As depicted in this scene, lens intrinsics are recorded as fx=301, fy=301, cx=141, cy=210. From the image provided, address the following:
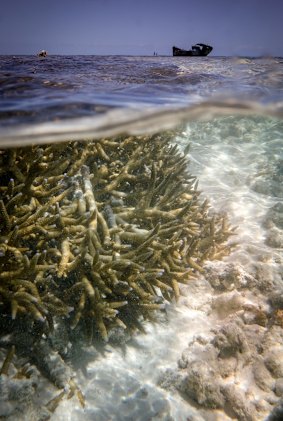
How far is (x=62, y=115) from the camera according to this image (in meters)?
4.57

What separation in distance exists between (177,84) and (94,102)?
2856mm

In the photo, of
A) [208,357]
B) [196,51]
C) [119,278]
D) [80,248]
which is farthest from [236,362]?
[196,51]

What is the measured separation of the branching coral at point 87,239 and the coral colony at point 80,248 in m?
0.01

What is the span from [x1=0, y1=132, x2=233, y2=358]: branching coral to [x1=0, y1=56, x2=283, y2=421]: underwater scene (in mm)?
20

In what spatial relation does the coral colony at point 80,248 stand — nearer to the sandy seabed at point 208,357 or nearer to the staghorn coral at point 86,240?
the staghorn coral at point 86,240

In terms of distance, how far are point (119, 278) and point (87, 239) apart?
698mm

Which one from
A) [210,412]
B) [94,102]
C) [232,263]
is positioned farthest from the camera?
[232,263]

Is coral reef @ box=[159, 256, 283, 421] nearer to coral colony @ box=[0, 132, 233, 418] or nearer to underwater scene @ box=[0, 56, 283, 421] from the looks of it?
underwater scene @ box=[0, 56, 283, 421]

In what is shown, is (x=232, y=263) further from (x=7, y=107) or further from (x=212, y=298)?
(x=7, y=107)

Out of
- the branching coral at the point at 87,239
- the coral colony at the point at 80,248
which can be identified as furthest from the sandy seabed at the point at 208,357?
the branching coral at the point at 87,239

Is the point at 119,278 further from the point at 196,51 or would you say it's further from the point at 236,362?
the point at 196,51

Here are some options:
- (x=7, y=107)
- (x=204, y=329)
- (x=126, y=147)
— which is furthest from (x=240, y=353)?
(x=7, y=107)

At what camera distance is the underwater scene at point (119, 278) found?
3656mm

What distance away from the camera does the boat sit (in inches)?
696
